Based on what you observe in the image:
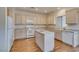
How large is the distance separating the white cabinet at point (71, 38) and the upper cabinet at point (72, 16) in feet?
0.76

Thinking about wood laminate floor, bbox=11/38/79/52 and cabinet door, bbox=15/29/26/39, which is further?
cabinet door, bbox=15/29/26/39

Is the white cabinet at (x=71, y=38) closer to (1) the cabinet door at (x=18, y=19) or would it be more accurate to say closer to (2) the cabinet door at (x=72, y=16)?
(2) the cabinet door at (x=72, y=16)

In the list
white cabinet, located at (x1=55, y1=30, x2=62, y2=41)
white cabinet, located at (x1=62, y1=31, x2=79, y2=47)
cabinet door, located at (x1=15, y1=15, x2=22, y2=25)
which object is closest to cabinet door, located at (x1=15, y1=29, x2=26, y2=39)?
cabinet door, located at (x1=15, y1=15, x2=22, y2=25)

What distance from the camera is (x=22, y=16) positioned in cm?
210

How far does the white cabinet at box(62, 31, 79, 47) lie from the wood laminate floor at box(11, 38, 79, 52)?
0.31 ft

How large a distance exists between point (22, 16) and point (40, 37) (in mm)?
578

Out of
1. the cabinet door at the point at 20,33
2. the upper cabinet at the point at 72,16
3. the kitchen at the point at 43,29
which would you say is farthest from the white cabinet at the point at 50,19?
the cabinet door at the point at 20,33

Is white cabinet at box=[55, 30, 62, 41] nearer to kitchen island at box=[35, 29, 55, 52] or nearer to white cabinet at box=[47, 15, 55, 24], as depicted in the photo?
kitchen island at box=[35, 29, 55, 52]

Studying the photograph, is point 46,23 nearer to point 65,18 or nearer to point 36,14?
point 36,14

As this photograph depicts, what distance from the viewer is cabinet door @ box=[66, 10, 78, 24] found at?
199 cm

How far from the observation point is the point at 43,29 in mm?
2143

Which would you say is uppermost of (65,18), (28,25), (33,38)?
(65,18)
